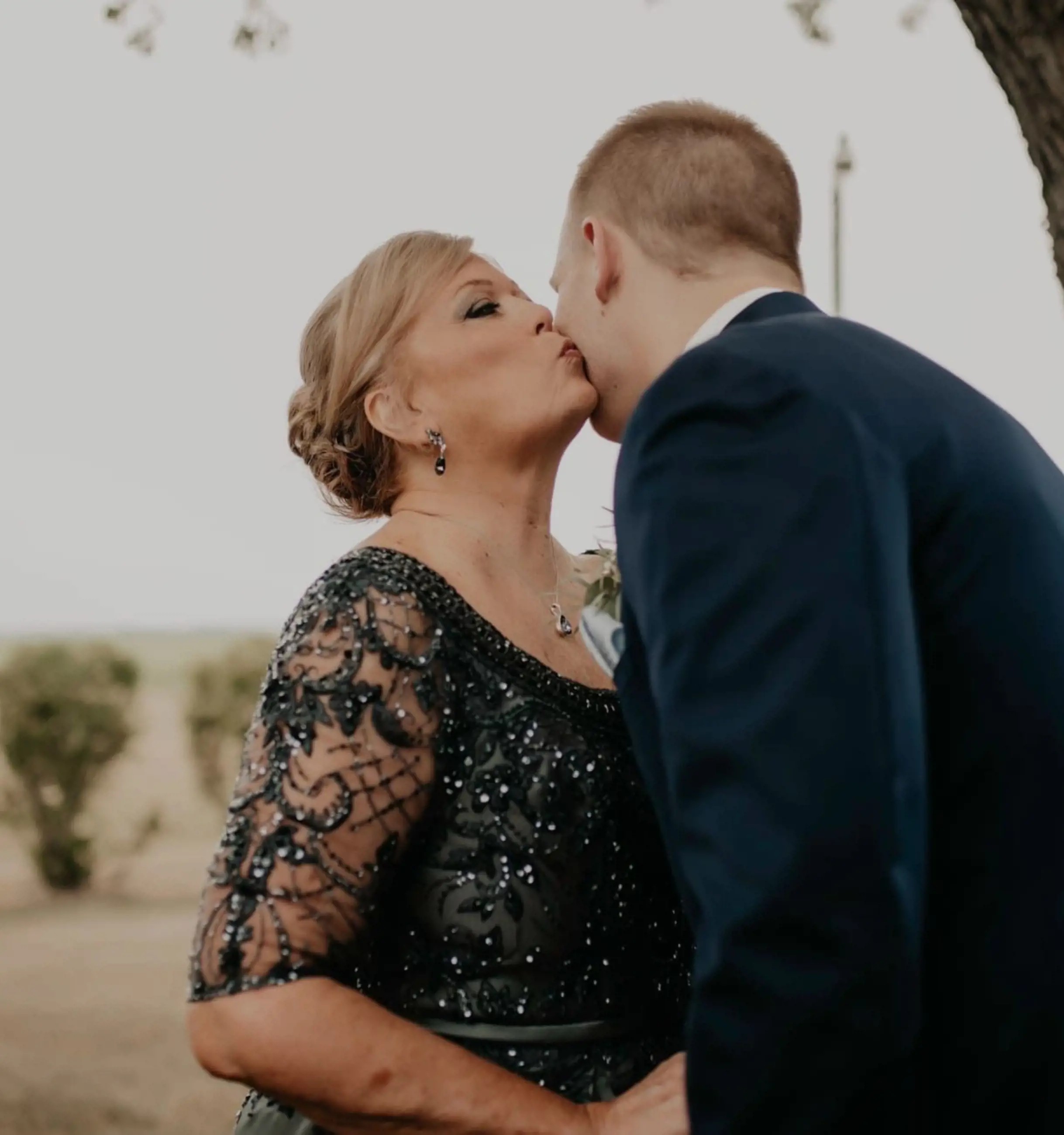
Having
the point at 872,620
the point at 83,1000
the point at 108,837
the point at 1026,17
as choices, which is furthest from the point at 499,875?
the point at 108,837

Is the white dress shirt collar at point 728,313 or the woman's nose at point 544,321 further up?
the white dress shirt collar at point 728,313

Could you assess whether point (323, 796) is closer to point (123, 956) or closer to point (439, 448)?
point (439, 448)

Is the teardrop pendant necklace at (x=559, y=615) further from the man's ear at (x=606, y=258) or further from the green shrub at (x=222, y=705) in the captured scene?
the green shrub at (x=222, y=705)

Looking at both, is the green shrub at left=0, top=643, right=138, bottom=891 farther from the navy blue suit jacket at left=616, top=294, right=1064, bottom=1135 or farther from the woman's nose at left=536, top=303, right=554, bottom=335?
the navy blue suit jacket at left=616, top=294, right=1064, bottom=1135

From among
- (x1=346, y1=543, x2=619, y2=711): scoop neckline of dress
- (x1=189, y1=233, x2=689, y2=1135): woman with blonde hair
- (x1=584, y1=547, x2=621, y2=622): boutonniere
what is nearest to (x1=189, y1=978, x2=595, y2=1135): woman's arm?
(x1=189, y1=233, x2=689, y2=1135): woman with blonde hair

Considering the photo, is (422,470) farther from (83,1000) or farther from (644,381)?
(83,1000)

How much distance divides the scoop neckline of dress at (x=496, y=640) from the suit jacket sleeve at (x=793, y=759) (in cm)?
90

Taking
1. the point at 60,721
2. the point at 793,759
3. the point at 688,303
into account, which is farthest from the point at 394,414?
the point at 60,721

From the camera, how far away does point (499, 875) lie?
245 cm

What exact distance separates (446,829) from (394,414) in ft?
2.93

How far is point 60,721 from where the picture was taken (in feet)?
42.0

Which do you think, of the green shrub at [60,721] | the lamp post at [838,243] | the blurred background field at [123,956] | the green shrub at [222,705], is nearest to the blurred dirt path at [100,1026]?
the blurred background field at [123,956]

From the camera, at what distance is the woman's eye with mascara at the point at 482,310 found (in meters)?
2.96

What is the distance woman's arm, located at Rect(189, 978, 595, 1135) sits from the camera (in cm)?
221
